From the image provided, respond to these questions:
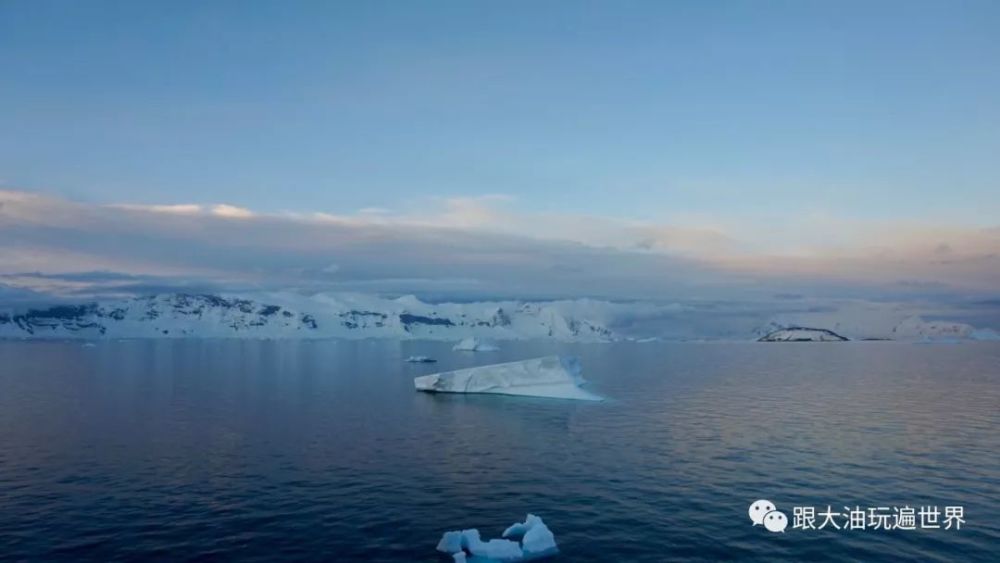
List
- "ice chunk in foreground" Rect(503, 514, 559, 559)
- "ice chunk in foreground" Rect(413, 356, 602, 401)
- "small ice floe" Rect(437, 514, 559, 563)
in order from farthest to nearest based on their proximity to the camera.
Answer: "ice chunk in foreground" Rect(413, 356, 602, 401) → "ice chunk in foreground" Rect(503, 514, 559, 559) → "small ice floe" Rect(437, 514, 559, 563)

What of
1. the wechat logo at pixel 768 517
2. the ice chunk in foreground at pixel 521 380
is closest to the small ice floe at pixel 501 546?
the wechat logo at pixel 768 517

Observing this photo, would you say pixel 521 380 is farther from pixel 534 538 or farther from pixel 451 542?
pixel 451 542

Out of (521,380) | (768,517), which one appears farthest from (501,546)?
(521,380)

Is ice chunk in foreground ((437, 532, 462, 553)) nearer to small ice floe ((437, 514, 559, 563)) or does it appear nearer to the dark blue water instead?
small ice floe ((437, 514, 559, 563))

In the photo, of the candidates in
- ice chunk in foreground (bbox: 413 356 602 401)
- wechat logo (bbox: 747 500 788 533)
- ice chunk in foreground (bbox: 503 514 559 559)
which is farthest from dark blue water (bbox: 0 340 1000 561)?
ice chunk in foreground (bbox: 413 356 602 401)

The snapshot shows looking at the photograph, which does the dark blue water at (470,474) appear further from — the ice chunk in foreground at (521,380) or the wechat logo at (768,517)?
the ice chunk in foreground at (521,380)

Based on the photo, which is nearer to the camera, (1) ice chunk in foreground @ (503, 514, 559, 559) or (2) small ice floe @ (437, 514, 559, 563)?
(2) small ice floe @ (437, 514, 559, 563)

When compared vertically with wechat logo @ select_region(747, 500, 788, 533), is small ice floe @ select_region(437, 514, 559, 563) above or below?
above
